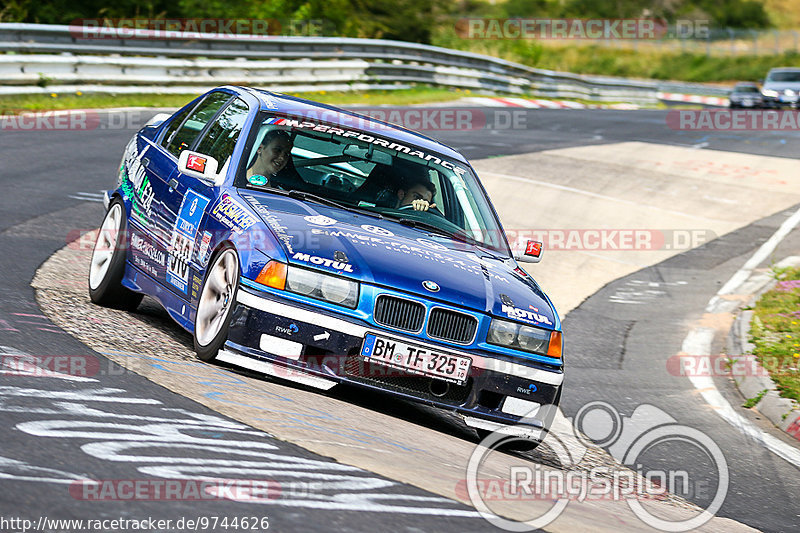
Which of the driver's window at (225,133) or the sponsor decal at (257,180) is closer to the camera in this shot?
the sponsor decal at (257,180)

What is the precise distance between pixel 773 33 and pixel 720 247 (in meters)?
66.4

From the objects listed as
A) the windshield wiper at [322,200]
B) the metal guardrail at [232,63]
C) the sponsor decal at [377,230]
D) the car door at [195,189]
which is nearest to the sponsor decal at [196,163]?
the car door at [195,189]

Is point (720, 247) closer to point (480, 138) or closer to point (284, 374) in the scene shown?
point (480, 138)

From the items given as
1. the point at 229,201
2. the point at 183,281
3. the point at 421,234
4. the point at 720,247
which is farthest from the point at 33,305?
the point at 720,247

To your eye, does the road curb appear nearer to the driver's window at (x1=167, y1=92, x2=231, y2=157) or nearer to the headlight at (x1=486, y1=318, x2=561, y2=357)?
the headlight at (x1=486, y1=318, x2=561, y2=357)

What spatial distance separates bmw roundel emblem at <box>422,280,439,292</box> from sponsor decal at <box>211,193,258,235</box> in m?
0.98

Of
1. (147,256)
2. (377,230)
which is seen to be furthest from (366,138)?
(147,256)

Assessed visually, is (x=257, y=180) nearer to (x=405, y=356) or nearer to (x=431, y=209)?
(x=431, y=209)

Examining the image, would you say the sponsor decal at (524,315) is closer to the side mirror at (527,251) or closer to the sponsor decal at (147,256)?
the side mirror at (527,251)

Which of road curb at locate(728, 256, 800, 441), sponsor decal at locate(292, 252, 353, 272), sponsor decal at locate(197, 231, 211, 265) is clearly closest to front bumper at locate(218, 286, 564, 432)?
sponsor decal at locate(292, 252, 353, 272)

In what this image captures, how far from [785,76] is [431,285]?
35.4 m

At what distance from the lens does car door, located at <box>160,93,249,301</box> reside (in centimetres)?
622

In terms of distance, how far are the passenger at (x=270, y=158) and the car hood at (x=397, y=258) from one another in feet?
0.61

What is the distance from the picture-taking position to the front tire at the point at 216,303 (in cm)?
564
